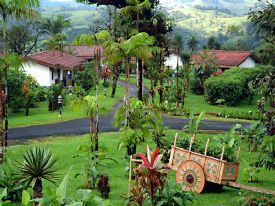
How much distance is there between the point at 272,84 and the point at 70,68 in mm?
30716

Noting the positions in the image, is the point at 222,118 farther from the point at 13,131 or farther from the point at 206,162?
the point at 206,162

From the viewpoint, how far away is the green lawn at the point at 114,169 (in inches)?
513

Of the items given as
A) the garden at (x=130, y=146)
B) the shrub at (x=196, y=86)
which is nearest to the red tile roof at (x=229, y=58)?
the shrub at (x=196, y=86)

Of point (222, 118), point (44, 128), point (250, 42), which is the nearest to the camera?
point (44, 128)

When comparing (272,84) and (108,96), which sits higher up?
(272,84)

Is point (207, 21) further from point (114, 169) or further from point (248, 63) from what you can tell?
point (114, 169)

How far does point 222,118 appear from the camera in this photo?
30.4 meters

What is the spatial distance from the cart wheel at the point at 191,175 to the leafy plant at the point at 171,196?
277cm

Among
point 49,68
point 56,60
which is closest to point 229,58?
point 56,60

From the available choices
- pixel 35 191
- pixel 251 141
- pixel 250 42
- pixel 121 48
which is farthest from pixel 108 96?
pixel 250 42

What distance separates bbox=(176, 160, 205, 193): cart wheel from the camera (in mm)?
13352

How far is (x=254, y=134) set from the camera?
19531mm

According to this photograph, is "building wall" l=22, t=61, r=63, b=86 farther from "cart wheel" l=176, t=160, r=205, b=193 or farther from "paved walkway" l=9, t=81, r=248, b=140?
"cart wheel" l=176, t=160, r=205, b=193

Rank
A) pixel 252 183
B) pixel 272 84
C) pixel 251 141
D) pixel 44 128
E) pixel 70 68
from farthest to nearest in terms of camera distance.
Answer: pixel 70 68, pixel 44 128, pixel 251 141, pixel 252 183, pixel 272 84
